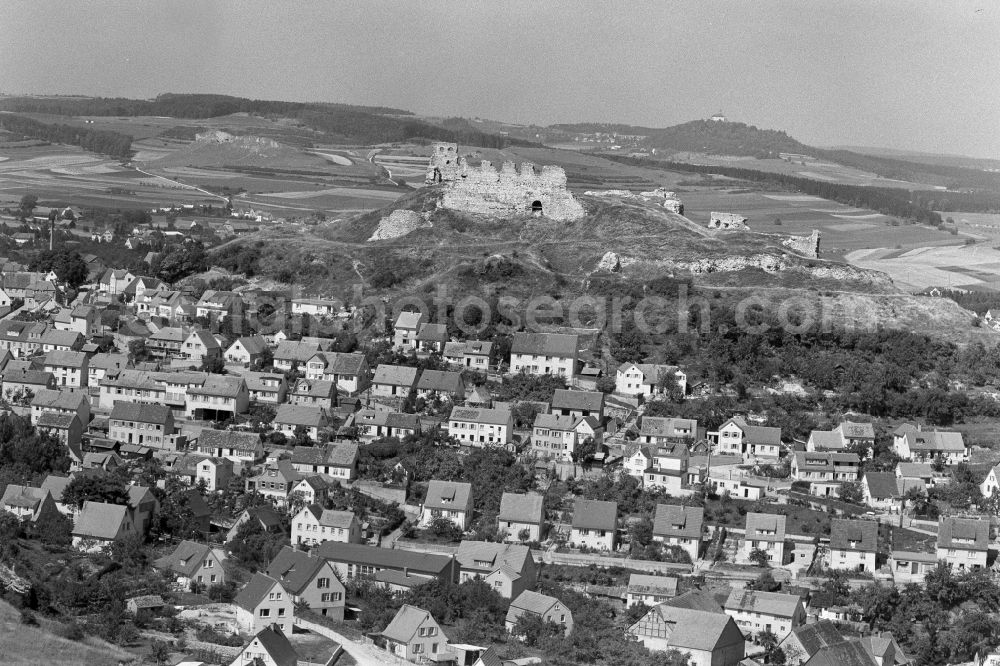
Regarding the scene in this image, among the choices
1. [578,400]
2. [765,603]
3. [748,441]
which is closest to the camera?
[765,603]

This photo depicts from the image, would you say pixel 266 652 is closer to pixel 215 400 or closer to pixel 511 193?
pixel 215 400

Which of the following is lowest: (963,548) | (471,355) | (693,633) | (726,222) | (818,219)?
(693,633)

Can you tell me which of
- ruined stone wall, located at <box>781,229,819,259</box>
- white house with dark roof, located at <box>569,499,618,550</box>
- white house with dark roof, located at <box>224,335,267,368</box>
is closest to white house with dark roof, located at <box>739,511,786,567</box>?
white house with dark roof, located at <box>569,499,618,550</box>

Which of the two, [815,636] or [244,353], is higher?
[244,353]

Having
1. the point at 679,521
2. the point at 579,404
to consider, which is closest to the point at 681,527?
the point at 679,521

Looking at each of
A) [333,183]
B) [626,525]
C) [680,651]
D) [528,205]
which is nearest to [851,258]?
[528,205]

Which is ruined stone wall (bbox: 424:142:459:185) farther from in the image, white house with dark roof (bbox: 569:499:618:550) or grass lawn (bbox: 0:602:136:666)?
grass lawn (bbox: 0:602:136:666)
